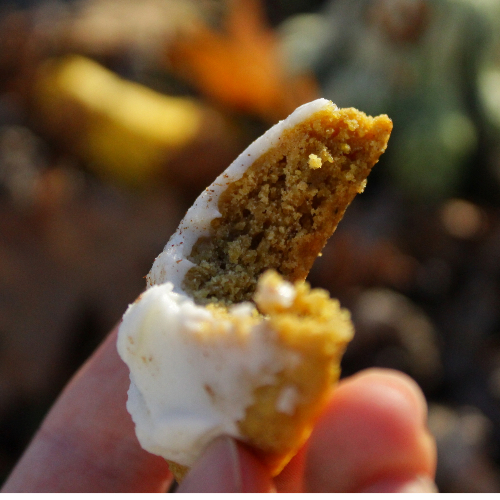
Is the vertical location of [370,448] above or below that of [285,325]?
below

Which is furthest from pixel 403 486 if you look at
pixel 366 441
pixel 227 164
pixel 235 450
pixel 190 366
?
pixel 227 164

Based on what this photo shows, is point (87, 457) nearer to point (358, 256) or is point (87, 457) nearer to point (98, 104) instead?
point (358, 256)

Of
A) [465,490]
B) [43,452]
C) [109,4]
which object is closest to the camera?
[43,452]

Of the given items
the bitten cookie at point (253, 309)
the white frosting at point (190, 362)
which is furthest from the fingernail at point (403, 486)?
the white frosting at point (190, 362)

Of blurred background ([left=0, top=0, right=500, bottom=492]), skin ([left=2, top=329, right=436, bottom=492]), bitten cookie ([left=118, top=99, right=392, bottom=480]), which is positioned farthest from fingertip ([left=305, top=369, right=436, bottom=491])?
blurred background ([left=0, top=0, right=500, bottom=492])

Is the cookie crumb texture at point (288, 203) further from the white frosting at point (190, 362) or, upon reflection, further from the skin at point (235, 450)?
the skin at point (235, 450)

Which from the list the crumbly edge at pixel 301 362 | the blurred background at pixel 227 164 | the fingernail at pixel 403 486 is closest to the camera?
the crumbly edge at pixel 301 362

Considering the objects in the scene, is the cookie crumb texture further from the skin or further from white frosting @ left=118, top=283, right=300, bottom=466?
the skin

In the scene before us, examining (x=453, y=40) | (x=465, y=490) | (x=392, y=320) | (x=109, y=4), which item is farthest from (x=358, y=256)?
(x=109, y=4)

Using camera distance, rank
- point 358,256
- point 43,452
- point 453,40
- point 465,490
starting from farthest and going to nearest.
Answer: point 453,40 → point 358,256 → point 465,490 → point 43,452
